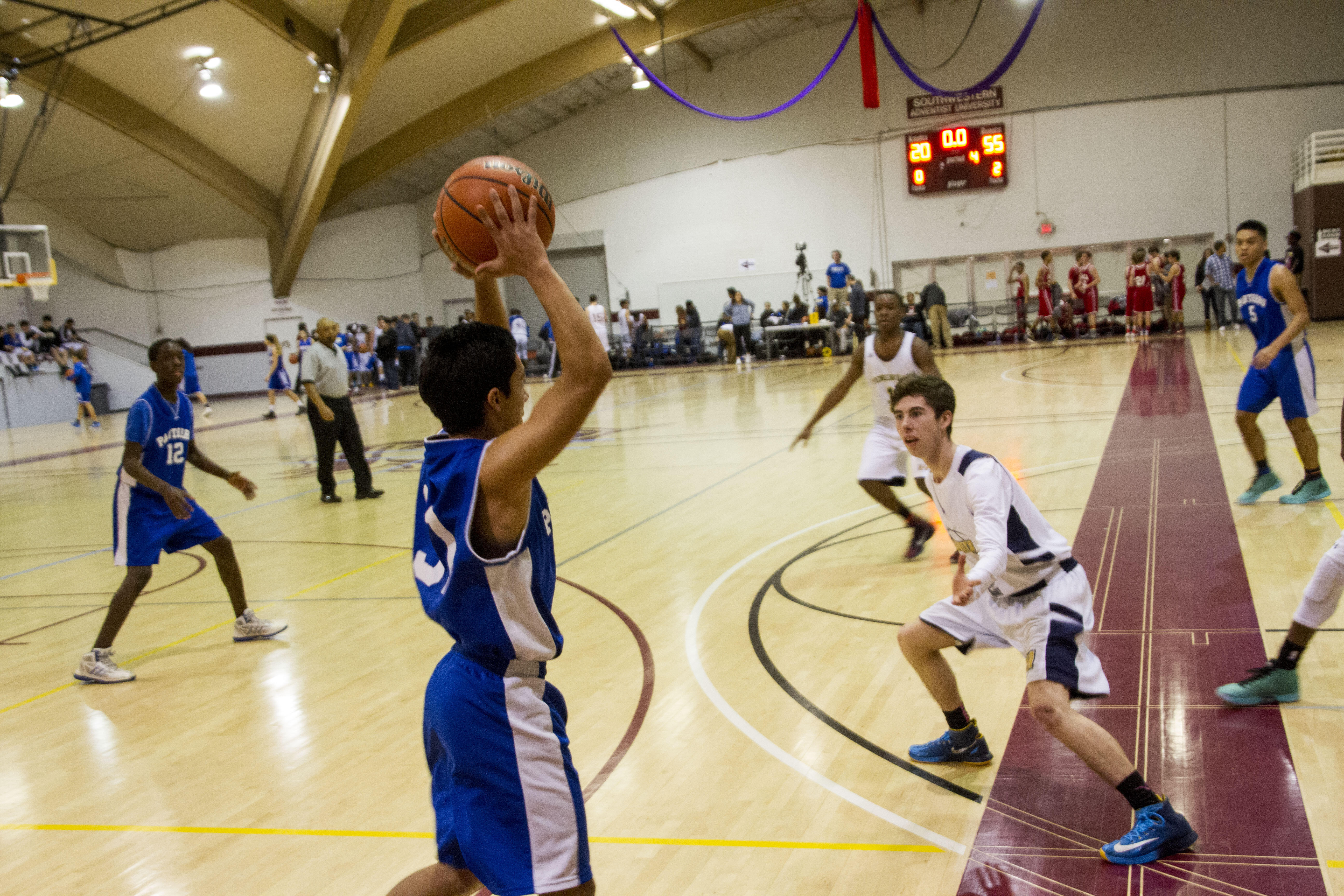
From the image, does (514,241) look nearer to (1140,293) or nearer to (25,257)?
(1140,293)

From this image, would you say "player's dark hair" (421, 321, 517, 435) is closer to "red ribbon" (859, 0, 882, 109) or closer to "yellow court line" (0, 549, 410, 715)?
"yellow court line" (0, 549, 410, 715)

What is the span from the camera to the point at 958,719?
3.24m

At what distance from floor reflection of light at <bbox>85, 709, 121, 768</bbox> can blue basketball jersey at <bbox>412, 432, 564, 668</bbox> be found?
2681 mm

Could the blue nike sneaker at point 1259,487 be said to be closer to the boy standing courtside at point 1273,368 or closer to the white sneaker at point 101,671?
the boy standing courtside at point 1273,368

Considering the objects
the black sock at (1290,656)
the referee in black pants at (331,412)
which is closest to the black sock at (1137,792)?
the black sock at (1290,656)

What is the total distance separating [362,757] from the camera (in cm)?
373

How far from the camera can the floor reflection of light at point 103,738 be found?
3932mm

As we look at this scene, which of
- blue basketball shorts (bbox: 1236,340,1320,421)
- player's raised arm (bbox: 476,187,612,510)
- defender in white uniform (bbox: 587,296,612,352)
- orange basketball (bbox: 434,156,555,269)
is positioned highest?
defender in white uniform (bbox: 587,296,612,352)

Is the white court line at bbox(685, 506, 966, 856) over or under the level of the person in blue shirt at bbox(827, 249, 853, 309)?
under

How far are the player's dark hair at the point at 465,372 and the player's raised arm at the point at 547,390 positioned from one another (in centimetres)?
11

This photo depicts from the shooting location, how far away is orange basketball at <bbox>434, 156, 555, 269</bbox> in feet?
7.36

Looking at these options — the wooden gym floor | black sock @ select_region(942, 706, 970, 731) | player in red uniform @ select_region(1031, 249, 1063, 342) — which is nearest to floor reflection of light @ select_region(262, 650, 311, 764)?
the wooden gym floor

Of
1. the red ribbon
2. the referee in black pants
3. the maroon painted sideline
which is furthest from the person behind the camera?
the red ribbon

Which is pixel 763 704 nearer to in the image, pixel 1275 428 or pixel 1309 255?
pixel 1275 428
